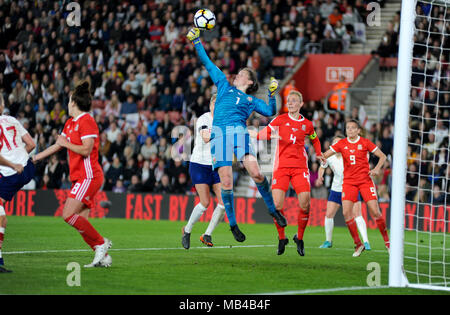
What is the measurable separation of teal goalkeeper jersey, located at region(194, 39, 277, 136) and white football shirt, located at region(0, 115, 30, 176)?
253cm

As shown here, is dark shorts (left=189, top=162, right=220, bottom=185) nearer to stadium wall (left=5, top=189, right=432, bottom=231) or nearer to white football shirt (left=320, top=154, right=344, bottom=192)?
white football shirt (left=320, top=154, right=344, bottom=192)

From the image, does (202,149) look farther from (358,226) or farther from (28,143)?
(358,226)

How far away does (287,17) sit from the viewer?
1000 inches

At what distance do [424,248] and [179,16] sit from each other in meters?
15.3

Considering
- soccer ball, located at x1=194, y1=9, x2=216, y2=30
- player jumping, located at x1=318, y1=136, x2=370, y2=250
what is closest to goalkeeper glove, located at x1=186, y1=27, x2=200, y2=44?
soccer ball, located at x1=194, y1=9, x2=216, y2=30

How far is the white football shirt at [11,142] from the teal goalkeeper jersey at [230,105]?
2.53 m

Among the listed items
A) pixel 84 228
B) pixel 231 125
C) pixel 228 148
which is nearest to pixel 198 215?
pixel 228 148

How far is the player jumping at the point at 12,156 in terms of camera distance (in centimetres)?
906

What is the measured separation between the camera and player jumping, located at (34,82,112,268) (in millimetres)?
8547

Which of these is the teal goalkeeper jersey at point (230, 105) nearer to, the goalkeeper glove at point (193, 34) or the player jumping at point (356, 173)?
the goalkeeper glove at point (193, 34)

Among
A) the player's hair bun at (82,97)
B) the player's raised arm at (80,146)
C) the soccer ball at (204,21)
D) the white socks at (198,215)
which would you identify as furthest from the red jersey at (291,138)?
the player's raised arm at (80,146)
